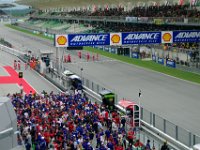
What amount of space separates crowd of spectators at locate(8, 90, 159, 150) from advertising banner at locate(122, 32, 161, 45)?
16762 millimetres

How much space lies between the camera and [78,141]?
50.8 feet

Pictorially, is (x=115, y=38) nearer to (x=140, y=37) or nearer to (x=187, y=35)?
(x=140, y=37)

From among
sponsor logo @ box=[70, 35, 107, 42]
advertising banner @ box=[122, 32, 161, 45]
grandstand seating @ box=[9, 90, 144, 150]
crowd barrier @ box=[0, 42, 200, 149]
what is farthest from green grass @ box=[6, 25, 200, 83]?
grandstand seating @ box=[9, 90, 144, 150]

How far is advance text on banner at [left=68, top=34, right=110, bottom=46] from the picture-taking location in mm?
36875

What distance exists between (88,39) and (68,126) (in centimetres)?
2102

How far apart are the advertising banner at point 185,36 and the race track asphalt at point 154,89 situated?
3.97 m

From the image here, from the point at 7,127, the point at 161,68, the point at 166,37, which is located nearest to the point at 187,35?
the point at 166,37

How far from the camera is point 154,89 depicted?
103 feet

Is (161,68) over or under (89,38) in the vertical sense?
under

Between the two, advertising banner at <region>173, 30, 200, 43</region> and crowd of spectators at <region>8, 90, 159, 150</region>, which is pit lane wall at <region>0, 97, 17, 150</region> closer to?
crowd of spectators at <region>8, 90, 159, 150</region>

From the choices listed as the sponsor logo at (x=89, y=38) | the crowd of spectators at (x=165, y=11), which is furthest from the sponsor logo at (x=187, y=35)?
the crowd of spectators at (x=165, y=11)

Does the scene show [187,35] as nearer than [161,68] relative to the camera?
Yes

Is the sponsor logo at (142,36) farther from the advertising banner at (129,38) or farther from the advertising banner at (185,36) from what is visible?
the advertising banner at (185,36)

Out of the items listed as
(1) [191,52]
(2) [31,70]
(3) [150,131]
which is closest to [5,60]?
(2) [31,70]
